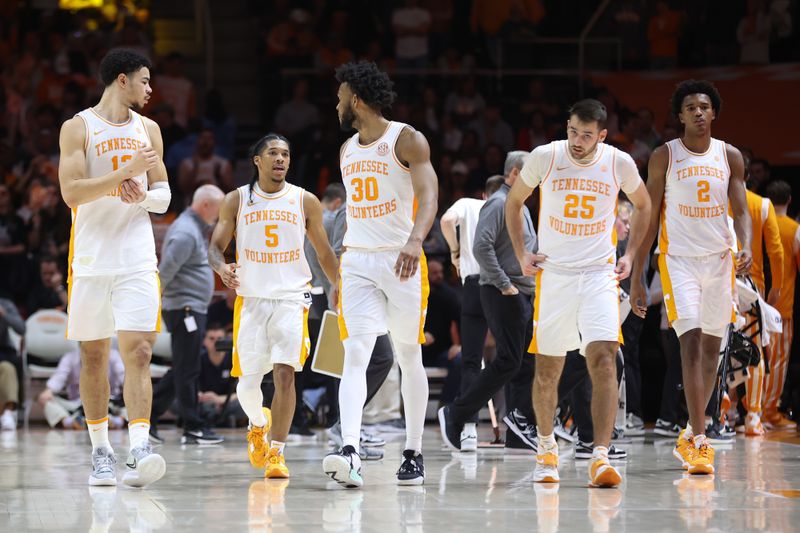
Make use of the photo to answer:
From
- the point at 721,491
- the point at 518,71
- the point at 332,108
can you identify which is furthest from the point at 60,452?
the point at 518,71

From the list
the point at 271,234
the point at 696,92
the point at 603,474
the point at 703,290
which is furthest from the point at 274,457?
the point at 696,92

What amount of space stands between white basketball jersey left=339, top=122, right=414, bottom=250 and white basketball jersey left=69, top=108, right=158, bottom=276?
1.18 meters

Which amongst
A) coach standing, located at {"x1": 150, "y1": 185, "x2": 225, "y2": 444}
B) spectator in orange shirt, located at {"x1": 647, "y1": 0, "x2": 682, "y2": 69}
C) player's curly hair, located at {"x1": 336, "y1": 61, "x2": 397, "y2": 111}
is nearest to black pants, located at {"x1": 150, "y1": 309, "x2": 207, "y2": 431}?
coach standing, located at {"x1": 150, "y1": 185, "x2": 225, "y2": 444}

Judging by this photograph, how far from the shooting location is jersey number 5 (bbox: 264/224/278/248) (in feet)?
24.9

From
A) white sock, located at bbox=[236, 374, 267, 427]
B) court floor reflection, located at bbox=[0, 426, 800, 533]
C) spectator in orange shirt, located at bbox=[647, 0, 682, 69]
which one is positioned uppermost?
spectator in orange shirt, located at bbox=[647, 0, 682, 69]

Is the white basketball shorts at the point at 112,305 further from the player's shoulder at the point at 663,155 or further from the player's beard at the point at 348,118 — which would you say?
the player's shoulder at the point at 663,155

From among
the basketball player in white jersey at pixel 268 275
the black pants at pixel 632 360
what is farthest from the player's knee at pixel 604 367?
the black pants at pixel 632 360

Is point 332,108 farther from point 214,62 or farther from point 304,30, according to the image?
point 214,62

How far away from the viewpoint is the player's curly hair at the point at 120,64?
6969 millimetres

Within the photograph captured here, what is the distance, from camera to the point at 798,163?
14000mm

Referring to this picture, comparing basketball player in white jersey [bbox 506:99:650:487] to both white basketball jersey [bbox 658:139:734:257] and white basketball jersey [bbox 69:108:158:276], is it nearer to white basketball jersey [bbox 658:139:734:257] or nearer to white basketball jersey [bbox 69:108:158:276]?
white basketball jersey [bbox 658:139:734:257]

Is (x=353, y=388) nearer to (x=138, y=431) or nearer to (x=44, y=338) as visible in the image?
(x=138, y=431)

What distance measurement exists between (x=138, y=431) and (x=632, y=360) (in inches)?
206

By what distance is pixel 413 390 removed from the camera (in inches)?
276
